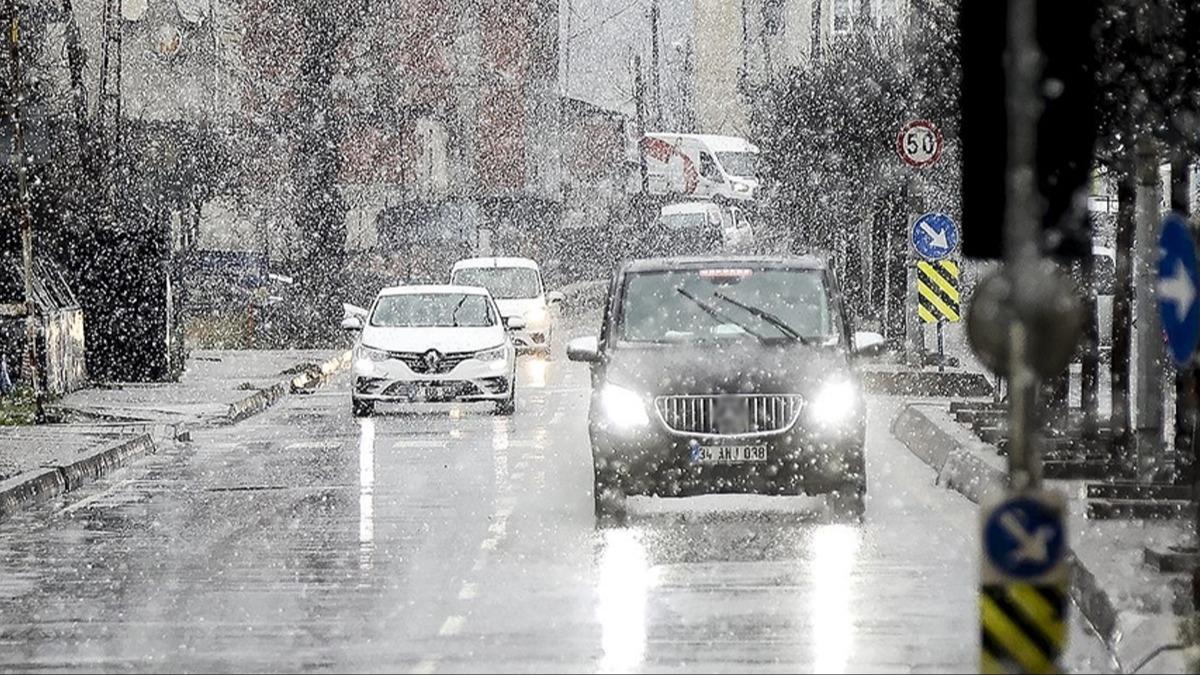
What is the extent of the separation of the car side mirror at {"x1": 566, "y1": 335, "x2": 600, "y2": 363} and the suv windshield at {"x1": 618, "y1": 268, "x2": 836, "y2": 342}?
0.22 metres

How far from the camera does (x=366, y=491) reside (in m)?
21.4

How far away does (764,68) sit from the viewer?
9431cm

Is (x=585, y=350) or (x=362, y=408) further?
(x=362, y=408)

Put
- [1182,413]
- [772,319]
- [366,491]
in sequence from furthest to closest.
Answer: [366,491]
[772,319]
[1182,413]

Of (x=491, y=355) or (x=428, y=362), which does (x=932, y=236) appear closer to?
(x=491, y=355)

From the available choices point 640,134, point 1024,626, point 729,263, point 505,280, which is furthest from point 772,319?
point 640,134

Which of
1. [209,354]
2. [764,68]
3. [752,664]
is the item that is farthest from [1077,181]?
[764,68]

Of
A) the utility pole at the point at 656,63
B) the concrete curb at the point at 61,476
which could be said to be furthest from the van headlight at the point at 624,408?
the utility pole at the point at 656,63

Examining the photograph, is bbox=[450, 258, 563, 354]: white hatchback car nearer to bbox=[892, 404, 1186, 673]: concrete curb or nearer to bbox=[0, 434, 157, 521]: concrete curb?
bbox=[892, 404, 1186, 673]: concrete curb

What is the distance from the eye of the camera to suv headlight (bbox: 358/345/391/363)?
31031 mm

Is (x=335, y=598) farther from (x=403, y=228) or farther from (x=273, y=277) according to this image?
(x=403, y=228)

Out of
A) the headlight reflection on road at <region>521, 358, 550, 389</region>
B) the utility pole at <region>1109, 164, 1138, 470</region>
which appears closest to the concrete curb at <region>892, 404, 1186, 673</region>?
the utility pole at <region>1109, 164, 1138, 470</region>

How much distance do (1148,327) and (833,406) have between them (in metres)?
2.44

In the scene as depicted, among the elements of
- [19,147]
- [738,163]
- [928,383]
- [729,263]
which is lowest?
[928,383]
